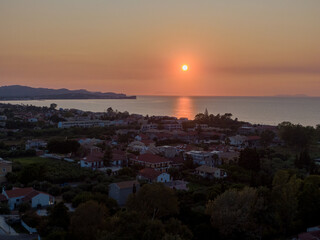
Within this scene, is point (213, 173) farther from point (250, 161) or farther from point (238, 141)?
point (238, 141)

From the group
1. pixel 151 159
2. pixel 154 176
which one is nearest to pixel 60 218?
pixel 154 176

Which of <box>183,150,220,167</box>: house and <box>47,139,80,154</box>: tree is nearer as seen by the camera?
<box>183,150,220,167</box>: house

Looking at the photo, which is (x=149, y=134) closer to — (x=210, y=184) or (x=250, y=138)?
(x=250, y=138)

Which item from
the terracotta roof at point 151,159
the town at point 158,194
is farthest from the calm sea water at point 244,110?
the terracotta roof at point 151,159

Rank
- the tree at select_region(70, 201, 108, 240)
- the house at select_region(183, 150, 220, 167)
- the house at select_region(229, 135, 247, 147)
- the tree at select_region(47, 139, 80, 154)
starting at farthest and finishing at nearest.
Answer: the house at select_region(229, 135, 247, 147) < the tree at select_region(47, 139, 80, 154) < the house at select_region(183, 150, 220, 167) < the tree at select_region(70, 201, 108, 240)

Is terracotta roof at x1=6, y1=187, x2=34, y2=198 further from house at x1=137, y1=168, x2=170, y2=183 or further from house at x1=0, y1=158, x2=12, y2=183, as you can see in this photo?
house at x1=137, y1=168, x2=170, y2=183

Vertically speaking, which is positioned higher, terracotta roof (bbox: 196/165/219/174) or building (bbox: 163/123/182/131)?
building (bbox: 163/123/182/131)

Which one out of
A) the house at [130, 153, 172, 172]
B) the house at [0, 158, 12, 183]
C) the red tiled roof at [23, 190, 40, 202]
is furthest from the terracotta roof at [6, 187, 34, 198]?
the house at [130, 153, 172, 172]
